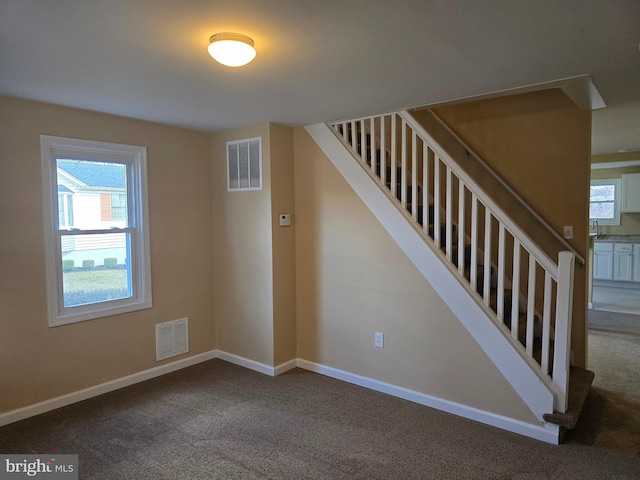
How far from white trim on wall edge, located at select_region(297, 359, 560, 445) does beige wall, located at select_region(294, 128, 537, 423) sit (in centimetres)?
4

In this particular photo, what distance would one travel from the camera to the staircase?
271 centimetres

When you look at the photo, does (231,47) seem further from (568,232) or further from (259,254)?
(568,232)

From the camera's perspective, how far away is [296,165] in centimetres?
402

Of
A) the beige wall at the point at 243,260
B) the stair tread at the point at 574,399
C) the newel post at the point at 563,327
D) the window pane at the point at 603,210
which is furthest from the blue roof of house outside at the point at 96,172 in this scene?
the window pane at the point at 603,210

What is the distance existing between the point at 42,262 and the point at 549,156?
13.6 feet

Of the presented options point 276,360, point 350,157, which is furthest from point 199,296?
point 350,157

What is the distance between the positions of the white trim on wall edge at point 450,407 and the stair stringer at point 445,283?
122 millimetres

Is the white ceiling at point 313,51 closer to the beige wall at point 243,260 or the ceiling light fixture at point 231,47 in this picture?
the ceiling light fixture at point 231,47

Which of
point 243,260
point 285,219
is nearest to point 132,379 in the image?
point 243,260

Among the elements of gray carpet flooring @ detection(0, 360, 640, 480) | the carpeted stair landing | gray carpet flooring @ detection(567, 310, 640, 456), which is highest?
the carpeted stair landing

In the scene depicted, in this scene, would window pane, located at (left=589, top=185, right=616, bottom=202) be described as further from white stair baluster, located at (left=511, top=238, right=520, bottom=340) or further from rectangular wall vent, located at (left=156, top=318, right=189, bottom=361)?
rectangular wall vent, located at (left=156, top=318, right=189, bottom=361)

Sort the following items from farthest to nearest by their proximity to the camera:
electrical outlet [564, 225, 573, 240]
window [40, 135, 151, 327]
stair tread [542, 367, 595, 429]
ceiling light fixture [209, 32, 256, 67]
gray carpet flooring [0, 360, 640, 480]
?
electrical outlet [564, 225, 573, 240]
window [40, 135, 151, 327]
stair tread [542, 367, 595, 429]
gray carpet flooring [0, 360, 640, 480]
ceiling light fixture [209, 32, 256, 67]

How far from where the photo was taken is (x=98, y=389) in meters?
3.48

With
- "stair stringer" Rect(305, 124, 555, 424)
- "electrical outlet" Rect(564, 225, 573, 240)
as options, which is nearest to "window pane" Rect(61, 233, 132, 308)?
"stair stringer" Rect(305, 124, 555, 424)
